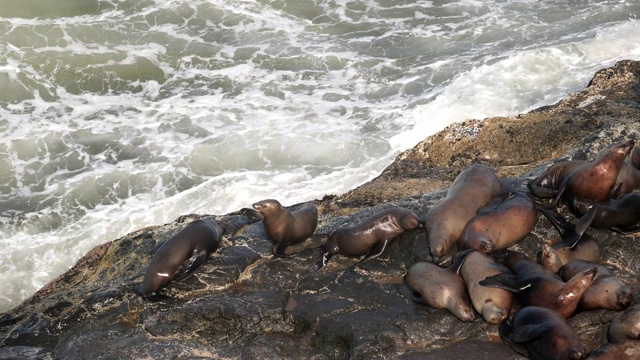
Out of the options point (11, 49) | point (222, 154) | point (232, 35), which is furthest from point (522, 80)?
point (11, 49)

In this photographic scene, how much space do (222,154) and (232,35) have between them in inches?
192

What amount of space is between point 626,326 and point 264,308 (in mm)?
2573

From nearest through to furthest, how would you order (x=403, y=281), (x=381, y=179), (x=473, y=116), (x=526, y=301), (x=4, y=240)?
(x=526, y=301) → (x=403, y=281) → (x=381, y=179) → (x=4, y=240) → (x=473, y=116)

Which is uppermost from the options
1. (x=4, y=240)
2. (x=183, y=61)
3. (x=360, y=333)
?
(x=360, y=333)

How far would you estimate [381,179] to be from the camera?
8.49 m

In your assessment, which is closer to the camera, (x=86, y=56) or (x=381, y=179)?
(x=381, y=179)

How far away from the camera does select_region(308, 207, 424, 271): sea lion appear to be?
602 cm

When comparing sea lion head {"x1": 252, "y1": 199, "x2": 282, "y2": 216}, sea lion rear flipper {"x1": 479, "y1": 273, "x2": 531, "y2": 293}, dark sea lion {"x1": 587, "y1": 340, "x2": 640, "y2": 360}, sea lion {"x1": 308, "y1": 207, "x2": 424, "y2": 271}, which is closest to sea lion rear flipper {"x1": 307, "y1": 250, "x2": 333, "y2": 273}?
sea lion {"x1": 308, "y1": 207, "x2": 424, "y2": 271}

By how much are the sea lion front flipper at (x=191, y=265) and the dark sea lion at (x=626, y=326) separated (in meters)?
3.20

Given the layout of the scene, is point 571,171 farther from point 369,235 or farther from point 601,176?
point 369,235

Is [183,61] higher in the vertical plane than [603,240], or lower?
lower

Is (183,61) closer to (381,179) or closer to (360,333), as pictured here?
(381,179)

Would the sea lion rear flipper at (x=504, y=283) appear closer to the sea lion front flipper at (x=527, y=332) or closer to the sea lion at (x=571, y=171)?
the sea lion front flipper at (x=527, y=332)

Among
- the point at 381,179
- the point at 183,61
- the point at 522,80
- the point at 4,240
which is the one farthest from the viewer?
the point at 183,61
